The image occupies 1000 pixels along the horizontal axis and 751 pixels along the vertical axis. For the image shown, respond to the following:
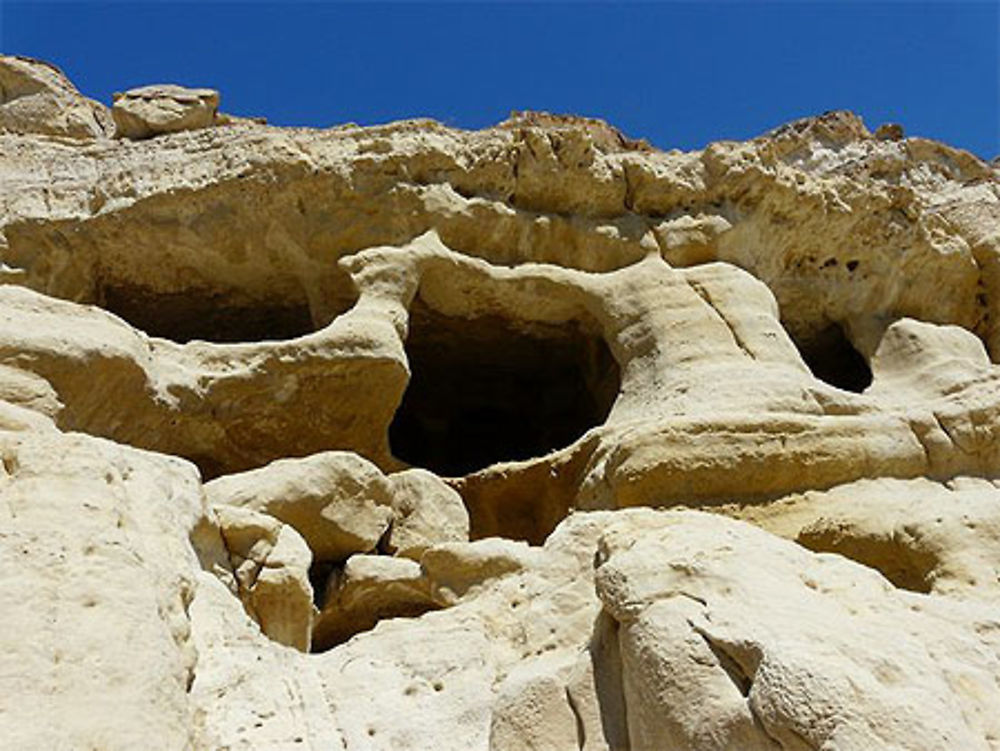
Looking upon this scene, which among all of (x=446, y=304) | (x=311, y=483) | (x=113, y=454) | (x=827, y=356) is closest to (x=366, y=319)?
(x=446, y=304)

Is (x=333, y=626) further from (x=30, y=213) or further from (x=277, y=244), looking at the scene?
(x=30, y=213)

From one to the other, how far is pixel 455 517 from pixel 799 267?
4.49 meters

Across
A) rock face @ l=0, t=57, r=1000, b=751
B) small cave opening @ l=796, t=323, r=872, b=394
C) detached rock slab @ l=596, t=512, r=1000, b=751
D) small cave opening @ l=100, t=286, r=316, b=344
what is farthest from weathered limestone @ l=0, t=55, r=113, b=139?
detached rock slab @ l=596, t=512, r=1000, b=751

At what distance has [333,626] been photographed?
5633 mm

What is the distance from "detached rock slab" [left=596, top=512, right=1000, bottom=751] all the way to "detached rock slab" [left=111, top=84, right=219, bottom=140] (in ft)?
22.4

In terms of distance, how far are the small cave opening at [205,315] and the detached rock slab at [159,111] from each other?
1.42m

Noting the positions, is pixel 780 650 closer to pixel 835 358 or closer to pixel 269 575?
pixel 269 575

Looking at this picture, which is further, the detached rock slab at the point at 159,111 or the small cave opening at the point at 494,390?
the detached rock slab at the point at 159,111

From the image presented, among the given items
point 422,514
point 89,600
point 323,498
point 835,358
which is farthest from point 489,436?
point 89,600

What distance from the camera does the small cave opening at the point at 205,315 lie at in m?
9.07

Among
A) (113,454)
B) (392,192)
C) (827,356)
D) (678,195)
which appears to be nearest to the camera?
(113,454)

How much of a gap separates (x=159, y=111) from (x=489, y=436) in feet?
12.2

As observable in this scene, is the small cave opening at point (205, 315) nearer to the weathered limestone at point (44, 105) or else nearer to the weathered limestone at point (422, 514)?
the weathered limestone at point (44, 105)


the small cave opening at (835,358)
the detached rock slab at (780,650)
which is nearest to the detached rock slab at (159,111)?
the small cave opening at (835,358)
